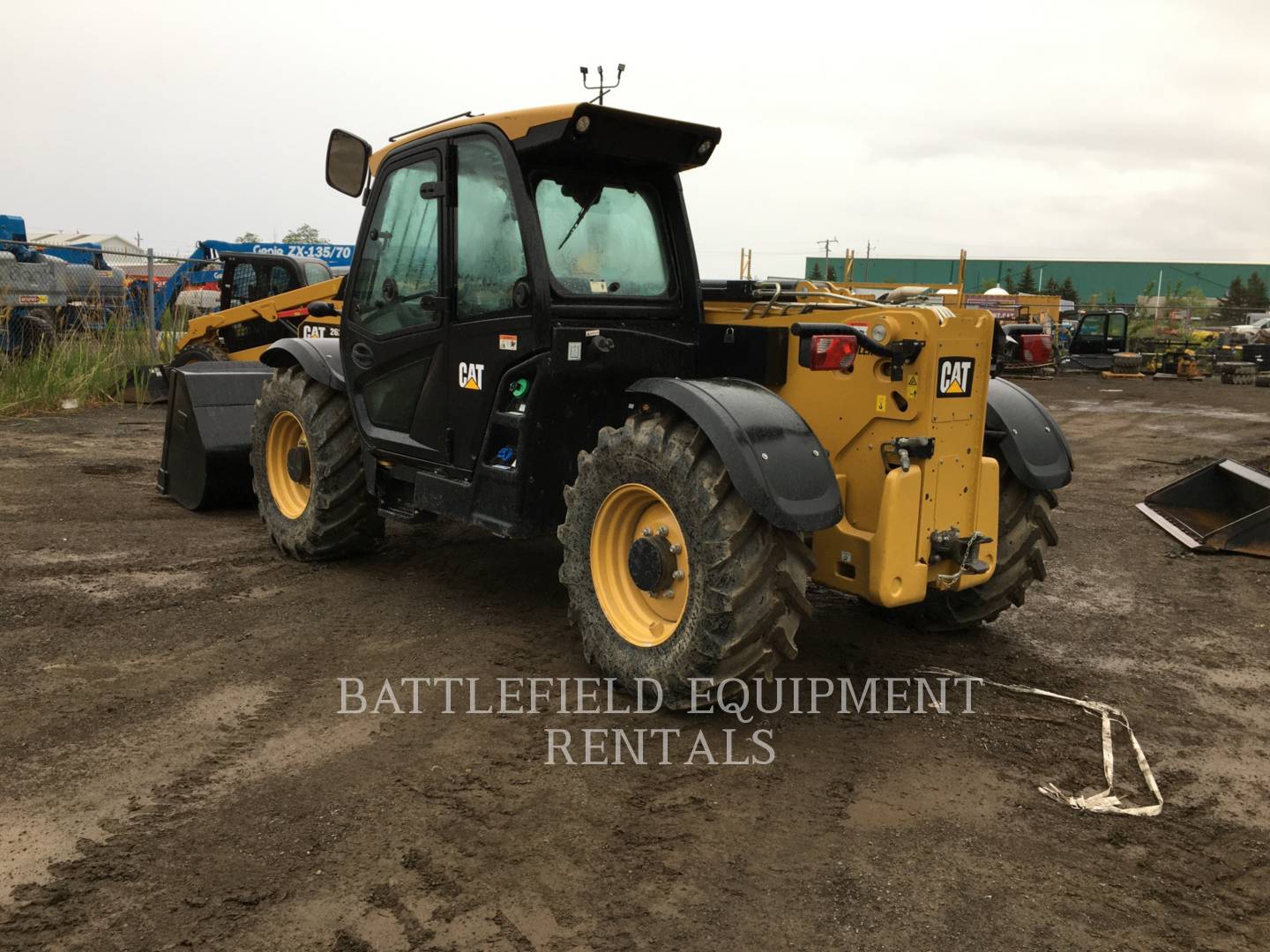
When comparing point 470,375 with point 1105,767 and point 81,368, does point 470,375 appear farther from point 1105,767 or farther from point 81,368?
point 81,368

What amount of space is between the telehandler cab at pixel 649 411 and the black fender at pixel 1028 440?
0.5 inches

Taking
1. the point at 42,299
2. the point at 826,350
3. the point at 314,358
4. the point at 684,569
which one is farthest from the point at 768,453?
the point at 42,299

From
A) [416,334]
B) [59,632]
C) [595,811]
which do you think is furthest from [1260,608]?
[59,632]

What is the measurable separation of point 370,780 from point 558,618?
177 cm

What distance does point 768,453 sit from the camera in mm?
3654

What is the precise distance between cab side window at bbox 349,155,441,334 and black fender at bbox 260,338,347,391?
14.6 inches

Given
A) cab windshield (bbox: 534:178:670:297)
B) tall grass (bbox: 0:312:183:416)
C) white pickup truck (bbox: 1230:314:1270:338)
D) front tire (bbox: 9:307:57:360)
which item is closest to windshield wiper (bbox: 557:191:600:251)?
cab windshield (bbox: 534:178:670:297)

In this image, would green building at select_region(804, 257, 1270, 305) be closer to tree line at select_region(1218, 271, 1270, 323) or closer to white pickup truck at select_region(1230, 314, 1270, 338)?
tree line at select_region(1218, 271, 1270, 323)

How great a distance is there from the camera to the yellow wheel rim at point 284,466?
20.3ft

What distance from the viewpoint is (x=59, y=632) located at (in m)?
4.66

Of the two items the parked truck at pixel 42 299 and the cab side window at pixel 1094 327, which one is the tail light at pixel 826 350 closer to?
the parked truck at pixel 42 299

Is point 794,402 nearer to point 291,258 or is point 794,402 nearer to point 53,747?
point 53,747

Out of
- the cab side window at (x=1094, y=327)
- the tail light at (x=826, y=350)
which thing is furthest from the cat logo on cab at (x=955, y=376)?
the cab side window at (x=1094, y=327)

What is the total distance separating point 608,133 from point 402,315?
153 centimetres
